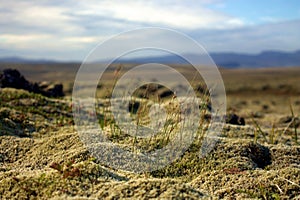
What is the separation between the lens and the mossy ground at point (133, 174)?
4.40m

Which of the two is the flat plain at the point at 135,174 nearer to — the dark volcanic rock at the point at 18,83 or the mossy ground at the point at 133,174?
the mossy ground at the point at 133,174

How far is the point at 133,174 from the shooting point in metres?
5.36

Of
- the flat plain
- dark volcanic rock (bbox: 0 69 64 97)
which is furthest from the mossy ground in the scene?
dark volcanic rock (bbox: 0 69 64 97)

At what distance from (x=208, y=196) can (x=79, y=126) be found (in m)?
4.71

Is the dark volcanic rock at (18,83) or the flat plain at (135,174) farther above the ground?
the dark volcanic rock at (18,83)

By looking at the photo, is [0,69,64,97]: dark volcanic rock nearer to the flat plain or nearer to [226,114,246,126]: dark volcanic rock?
the flat plain

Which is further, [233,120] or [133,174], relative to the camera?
[233,120]

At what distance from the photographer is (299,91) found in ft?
128

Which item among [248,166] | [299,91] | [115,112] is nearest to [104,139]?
[248,166]

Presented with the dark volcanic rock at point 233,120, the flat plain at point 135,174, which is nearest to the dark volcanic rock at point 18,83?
the flat plain at point 135,174

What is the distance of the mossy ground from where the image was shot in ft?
14.4

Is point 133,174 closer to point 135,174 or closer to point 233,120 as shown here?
point 135,174

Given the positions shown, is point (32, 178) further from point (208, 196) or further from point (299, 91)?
point (299, 91)

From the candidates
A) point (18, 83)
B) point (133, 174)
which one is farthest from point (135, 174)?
point (18, 83)
